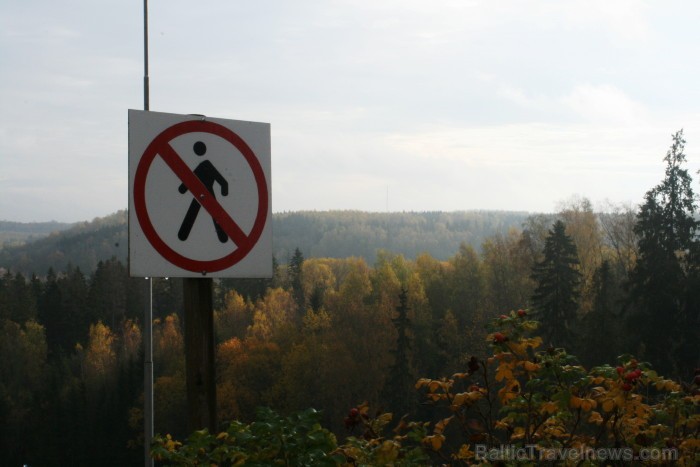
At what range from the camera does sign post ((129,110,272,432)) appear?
→ 448cm

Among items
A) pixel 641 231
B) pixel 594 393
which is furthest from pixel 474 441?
pixel 641 231

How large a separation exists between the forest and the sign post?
144 feet

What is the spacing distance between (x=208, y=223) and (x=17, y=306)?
85.2m

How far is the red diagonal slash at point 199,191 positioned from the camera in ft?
15.0

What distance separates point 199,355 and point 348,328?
67.6 metres

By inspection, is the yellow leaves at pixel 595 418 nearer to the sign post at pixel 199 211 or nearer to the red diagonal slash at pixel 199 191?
the sign post at pixel 199 211

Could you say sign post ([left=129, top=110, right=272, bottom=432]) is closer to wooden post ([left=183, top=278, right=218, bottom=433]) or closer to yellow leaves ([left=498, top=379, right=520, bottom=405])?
wooden post ([left=183, top=278, right=218, bottom=433])

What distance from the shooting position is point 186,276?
4551 mm

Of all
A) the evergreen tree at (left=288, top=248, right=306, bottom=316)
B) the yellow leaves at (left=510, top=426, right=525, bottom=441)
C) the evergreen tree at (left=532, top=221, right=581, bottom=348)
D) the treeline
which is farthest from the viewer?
the treeline

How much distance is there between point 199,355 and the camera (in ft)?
15.4

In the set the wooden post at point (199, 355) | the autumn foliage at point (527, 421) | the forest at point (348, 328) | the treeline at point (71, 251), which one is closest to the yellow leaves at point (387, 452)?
the autumn foliage at point (527, 421)

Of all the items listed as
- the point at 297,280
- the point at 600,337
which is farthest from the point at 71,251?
the point at 600,337

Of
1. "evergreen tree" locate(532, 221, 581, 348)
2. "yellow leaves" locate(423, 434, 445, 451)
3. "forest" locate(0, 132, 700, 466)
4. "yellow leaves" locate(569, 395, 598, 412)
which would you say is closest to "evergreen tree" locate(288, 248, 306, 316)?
"forest" locate(0, 132, 700, 466)

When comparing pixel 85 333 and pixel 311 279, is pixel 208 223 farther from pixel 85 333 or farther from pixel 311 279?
pixel 311 279
